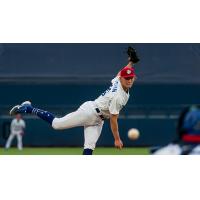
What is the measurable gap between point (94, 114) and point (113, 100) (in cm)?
46

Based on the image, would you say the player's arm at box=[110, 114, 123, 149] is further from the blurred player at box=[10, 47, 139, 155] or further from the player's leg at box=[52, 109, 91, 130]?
the player's leg at box=[52, 109, 91, 130]

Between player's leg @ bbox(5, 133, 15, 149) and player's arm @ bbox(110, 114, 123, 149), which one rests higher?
player's leg @ bbox(5, 133, 15, 149)

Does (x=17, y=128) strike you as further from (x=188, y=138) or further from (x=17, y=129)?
(x=188, y=138)

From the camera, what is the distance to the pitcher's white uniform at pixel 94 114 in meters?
Answer: 9.98

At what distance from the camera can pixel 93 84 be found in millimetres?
17641

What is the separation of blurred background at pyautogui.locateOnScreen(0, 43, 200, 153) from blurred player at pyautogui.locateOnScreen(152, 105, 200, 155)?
7.71 m

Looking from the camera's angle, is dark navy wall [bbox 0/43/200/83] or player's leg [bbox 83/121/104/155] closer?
player's leg [bbox 83/121/104/155]

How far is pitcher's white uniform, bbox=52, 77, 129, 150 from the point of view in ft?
32.8

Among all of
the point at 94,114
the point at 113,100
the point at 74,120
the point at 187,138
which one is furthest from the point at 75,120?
the point at 187,138

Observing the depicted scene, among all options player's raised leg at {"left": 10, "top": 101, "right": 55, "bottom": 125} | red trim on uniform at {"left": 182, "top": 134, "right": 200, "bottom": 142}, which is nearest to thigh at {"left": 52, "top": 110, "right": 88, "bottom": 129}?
player's raised leg at {"left": 10, "top": 101, "right": 55, "bottom": 125}

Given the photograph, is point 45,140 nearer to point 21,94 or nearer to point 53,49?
point 21,94

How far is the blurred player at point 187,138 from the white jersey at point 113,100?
3.26 ft

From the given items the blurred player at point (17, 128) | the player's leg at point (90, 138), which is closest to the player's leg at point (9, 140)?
the blurred player at point (17, 128)

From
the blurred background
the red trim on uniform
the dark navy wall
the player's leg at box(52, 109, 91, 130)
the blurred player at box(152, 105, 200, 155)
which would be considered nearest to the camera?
the blurred player at box(152, 105, 200, 155)
